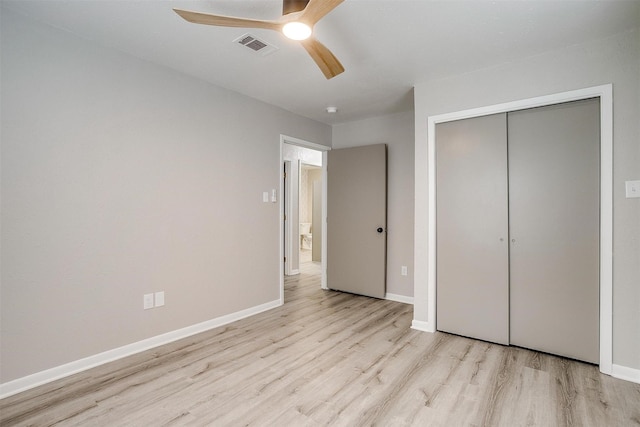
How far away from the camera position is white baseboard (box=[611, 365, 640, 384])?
2.26m

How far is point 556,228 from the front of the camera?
2629 mm

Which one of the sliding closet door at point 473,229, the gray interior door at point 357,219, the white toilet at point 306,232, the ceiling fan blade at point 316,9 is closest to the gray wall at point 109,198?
the gray interior door at point 357,219

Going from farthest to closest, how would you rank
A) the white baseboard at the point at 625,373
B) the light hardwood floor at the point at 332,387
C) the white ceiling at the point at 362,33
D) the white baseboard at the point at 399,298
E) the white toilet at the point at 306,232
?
the white toilet at the point at 306,232 < the white baseboard at the point at 399,298 < the white baseboard at the point at 625,373 < the white ceiling at the point at 362,33 < the light hardwood floor at the point at 332,387

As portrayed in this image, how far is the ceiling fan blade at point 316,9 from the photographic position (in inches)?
61.2

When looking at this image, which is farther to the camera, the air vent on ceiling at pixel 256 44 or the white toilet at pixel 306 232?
the white toilet at pixel 306 232

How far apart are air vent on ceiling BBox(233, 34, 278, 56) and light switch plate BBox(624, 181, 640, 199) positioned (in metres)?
2.75

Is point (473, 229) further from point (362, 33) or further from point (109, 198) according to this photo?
point (109, 198)

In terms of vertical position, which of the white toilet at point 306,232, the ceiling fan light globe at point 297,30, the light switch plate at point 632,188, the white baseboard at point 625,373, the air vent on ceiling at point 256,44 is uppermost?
the air vent on ceiling at point 256,44

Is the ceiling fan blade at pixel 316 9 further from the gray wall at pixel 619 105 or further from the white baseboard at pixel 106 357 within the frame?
the white baseboard at pixel 106 357

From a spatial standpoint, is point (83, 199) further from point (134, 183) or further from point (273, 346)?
point (273, 346)

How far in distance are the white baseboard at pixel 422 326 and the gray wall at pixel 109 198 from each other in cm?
179

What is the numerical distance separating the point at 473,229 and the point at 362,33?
1.94 metres

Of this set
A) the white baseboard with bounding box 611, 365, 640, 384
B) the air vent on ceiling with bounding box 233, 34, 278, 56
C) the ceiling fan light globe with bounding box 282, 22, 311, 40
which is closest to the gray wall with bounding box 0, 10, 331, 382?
the air vent on ceiling with bounding box 233, 34, 278, 56

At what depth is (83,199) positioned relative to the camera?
2385 mm
